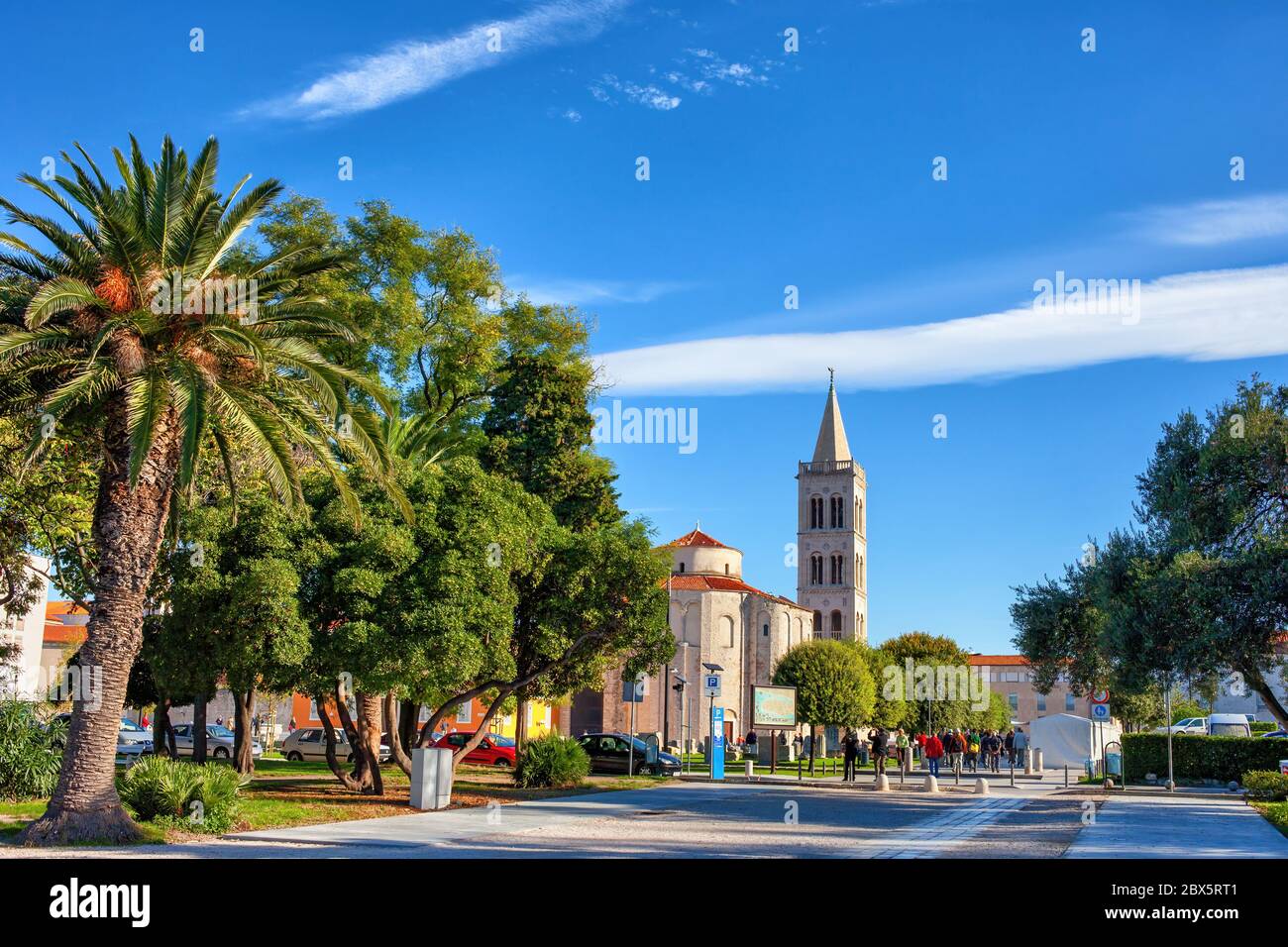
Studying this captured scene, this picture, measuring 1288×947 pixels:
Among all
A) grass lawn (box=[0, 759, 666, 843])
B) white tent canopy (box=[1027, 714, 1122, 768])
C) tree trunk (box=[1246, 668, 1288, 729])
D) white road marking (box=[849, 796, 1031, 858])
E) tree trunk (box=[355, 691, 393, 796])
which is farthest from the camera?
white tent canopy (box=[1027, 714, 1122, 768])

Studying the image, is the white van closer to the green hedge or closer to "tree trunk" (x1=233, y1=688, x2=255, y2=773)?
the green hedge

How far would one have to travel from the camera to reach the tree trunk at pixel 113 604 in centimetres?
1490

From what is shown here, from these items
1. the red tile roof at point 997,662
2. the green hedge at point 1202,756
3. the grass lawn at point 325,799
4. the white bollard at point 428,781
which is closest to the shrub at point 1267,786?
the green hedge at point 1202,756

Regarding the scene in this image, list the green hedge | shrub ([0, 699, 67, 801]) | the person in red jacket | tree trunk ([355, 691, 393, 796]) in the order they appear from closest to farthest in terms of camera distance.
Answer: shrub ([0, 699, 67, 801]) < tree trunk ([355, 691, 393, 796]) < the person in red jacket < the green hedge

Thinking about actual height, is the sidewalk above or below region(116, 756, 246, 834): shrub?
below

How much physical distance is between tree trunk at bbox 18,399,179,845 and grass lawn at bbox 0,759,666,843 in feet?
2.73

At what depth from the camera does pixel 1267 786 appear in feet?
92.9

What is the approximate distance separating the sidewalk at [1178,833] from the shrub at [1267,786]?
0.81m

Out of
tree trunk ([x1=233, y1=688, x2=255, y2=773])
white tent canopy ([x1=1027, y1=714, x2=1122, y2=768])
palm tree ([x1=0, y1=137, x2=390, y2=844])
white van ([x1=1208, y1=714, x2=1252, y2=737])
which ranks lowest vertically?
white van ([x1=1208, y1=714, x2=1252, y2=737])

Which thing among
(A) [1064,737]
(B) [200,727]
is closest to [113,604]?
(B) [200,727]

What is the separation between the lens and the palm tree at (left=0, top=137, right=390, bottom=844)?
14.7 m

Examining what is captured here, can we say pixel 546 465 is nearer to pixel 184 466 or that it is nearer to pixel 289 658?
pixel 289 658

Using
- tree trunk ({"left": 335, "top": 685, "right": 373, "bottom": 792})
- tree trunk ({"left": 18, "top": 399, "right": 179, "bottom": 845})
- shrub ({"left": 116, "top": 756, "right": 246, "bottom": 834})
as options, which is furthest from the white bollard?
tree trunk ({"left": 18, "top": 399, "right": 179, "bottom": 845})
